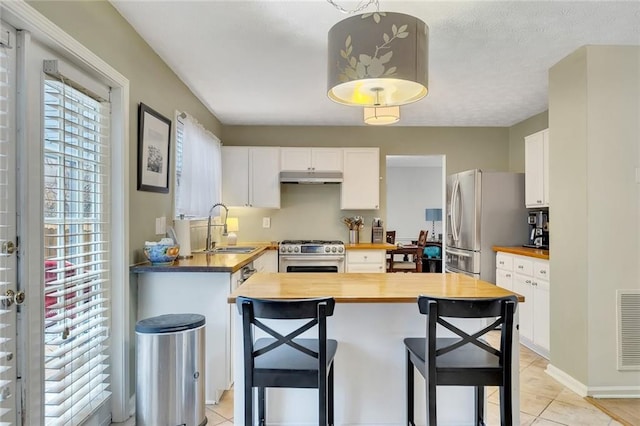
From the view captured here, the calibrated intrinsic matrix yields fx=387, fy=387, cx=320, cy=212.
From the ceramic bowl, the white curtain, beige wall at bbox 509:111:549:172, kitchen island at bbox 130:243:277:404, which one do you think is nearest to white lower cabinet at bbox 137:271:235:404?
kitchen island at bbox 130:243:277:404

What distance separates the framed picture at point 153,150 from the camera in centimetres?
264

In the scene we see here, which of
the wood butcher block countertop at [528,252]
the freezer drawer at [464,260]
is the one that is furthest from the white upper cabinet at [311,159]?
the wood butcher block countertop at [528,252]

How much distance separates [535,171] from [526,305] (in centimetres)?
135

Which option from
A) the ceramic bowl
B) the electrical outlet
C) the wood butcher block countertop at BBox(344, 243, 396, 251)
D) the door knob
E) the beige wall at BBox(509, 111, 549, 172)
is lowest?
the wood butcher block countertop at BBox(344, 243, 396, 251)

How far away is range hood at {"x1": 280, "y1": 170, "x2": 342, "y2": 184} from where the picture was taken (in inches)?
195

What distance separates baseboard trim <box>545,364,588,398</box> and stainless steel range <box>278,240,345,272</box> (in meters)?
2.34

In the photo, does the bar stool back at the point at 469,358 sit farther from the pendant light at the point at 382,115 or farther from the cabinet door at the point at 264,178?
the cabinet door at the point at 264,178

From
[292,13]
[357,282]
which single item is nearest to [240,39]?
[292,13]

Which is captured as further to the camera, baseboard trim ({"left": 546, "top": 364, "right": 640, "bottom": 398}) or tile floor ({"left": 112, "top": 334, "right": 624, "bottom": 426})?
baseboard trim ({"left": 546, "top": 364, "right": 640, "bottom": 398})

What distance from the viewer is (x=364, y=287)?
205cm

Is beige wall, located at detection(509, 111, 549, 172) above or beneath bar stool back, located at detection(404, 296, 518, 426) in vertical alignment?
above

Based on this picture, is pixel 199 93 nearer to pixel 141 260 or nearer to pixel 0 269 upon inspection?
pixel 141 260

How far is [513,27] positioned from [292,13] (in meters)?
1.44

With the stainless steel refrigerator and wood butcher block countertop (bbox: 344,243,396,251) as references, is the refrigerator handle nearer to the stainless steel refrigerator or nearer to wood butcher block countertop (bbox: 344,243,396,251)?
the stainless steel refrigerator
